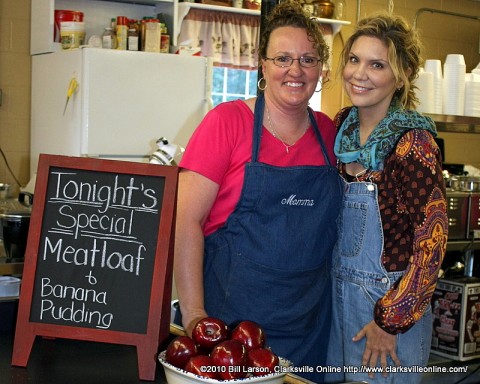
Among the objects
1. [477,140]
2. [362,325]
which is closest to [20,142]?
[362,325]

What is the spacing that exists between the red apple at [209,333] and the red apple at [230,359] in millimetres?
60

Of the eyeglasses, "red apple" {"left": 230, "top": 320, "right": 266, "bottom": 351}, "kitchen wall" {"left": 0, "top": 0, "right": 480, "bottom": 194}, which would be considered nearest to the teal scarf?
the eyeglasses

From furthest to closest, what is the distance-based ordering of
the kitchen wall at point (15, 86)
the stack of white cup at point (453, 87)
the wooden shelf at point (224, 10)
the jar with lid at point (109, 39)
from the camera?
the wooden shelf at point (224, 10) < the kitchen wall at point (15, 86) < the jar with lid at point (109, 39) < the stack of white cup at point (453, 87)

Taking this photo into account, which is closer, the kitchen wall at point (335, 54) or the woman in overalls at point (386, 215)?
the woman in overalls at point (386, 215)

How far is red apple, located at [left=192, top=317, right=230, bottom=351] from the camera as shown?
1455mm

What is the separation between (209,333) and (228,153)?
683mm

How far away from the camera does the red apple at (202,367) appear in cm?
136

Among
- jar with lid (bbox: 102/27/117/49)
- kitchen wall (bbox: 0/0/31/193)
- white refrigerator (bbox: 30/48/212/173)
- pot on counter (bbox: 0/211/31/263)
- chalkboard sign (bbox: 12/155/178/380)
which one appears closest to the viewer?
chalkboard sign (bbox: 12/155/178/380)

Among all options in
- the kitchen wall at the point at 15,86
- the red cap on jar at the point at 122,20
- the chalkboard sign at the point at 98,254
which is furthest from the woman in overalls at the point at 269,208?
the kitchen wall at the point at 15,86

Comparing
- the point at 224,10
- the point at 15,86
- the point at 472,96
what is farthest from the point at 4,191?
the point at 472,96

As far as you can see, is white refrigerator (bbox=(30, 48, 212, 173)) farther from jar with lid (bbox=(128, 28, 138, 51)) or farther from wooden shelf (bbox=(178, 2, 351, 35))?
wooden shelf (bbox=(178, 2, 351, 35))

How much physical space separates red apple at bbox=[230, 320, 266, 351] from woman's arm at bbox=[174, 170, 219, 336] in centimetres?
50

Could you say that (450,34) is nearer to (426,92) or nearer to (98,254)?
(426,92)

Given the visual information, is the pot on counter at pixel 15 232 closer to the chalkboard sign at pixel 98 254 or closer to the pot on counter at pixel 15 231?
the pot on counter at pixel 15 231
